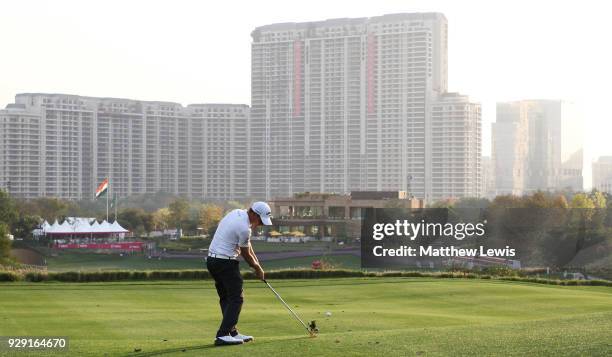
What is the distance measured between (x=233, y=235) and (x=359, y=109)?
121558 mm

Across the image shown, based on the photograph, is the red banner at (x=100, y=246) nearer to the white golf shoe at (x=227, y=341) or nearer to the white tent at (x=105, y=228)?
the white tent at (x=105, y=228)

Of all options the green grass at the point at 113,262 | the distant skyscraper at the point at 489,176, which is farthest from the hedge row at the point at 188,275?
the distant skyscraper at the point at 489,176

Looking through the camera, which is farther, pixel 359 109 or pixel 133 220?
pixel 359 109

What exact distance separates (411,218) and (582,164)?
175 meters

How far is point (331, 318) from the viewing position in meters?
13.2

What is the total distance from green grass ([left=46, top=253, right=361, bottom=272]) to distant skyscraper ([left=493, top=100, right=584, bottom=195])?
408 feet

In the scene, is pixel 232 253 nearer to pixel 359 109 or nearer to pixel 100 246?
pixel 100 246

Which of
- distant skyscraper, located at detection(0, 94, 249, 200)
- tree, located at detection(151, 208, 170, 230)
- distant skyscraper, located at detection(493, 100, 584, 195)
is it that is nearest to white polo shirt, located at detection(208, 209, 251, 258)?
tree, located at detection(151, 208, 170, 230)

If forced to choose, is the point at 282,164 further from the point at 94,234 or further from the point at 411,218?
the point at 411,218

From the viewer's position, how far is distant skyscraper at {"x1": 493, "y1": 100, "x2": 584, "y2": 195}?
179 m

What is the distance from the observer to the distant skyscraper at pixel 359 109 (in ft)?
409

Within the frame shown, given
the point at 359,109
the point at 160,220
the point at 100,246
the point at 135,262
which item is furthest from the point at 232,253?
the point at 359,109

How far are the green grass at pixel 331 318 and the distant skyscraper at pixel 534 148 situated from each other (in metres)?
159

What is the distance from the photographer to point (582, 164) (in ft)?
643
